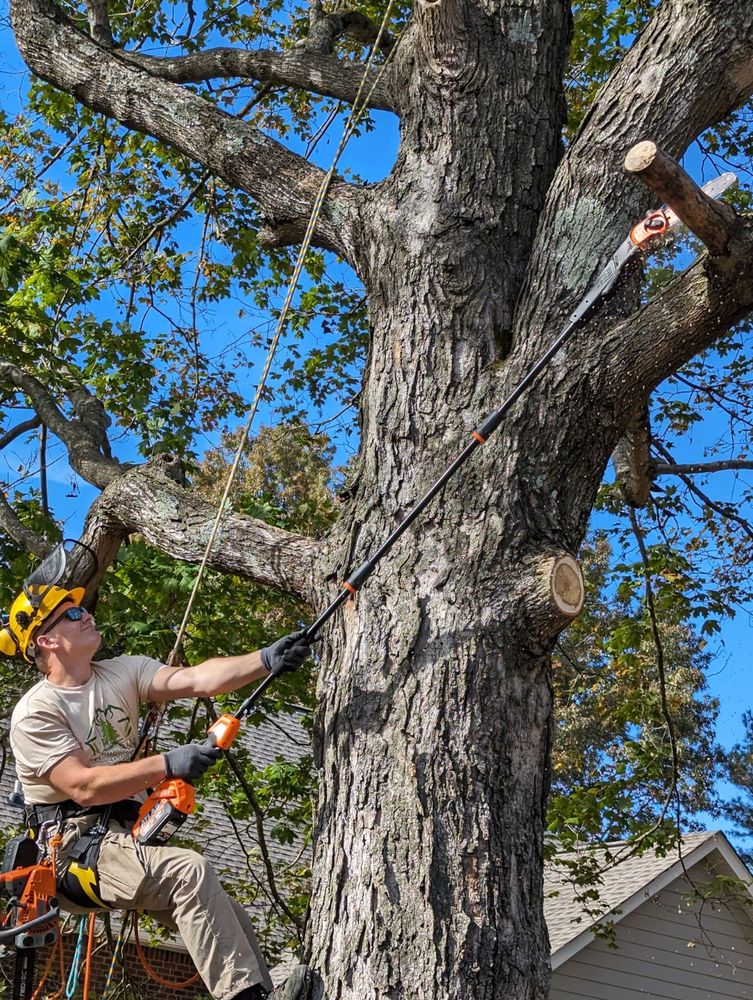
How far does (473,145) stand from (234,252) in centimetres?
496

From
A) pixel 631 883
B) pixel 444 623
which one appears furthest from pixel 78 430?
pixel 631 883

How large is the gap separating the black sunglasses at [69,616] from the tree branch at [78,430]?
1.43 metres

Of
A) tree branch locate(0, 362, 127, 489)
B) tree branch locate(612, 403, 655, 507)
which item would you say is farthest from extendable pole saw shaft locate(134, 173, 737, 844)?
tree branch locate(0, 362, 127, 489)

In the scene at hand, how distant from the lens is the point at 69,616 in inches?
191

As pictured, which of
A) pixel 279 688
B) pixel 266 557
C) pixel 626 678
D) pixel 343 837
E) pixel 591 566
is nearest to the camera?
pixel 343 837

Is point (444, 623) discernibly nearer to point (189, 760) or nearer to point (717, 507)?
point (189, 760)

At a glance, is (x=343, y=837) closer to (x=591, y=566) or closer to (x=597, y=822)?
(x=597, y=822)

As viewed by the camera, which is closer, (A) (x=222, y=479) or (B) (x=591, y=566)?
(A) (x=222, y=479)

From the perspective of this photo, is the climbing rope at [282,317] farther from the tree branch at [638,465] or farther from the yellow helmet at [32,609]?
the tree branch at [638,465]

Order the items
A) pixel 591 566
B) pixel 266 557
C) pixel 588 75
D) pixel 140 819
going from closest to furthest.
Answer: pixel 140 819
pixel 266 557
pixel 588 75
pixel 591 566

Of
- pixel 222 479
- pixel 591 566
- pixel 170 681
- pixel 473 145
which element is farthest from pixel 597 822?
pixel 591 566

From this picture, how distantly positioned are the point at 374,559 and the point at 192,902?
1.32m

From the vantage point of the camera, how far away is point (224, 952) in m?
4.00

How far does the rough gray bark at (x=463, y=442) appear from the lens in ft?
12.1
